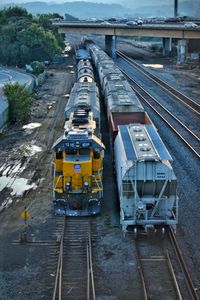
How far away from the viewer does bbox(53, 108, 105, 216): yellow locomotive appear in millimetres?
21531

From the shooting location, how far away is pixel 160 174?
19672 millimetres

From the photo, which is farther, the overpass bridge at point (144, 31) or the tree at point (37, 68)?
the overpass bridge at point (144, 31)

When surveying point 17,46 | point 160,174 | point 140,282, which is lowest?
point 140,282

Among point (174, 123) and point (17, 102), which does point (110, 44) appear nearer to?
point (17, 102)

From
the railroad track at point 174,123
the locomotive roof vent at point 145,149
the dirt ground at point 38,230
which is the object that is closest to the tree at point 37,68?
the railroad track at point 174,123

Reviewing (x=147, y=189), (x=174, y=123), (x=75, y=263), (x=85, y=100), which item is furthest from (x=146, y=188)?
(x=174, y=123)

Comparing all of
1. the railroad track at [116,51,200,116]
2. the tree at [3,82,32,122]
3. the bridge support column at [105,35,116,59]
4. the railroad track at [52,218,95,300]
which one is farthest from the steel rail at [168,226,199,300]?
the bridge support column at [105,35,116,59]

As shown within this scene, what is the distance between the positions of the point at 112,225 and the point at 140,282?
4805 millimetres

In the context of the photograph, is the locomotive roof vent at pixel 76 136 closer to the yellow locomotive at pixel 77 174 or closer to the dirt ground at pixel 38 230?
the yellow locomotive at pixel 77 174

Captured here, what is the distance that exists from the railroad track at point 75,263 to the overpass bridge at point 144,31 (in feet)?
225

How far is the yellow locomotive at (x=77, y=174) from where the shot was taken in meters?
21.5

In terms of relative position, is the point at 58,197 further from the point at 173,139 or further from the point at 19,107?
the point at 19,107

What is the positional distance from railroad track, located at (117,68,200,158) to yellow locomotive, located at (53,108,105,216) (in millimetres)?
11343

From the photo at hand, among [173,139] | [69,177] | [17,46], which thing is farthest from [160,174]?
[17,46]
